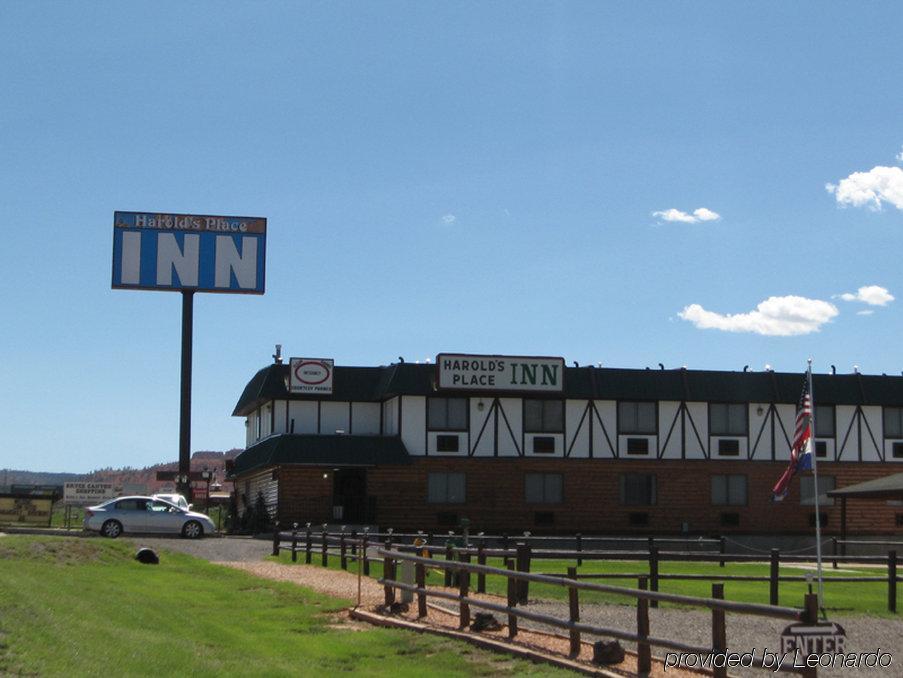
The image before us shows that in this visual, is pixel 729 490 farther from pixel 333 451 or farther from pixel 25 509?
pixel 25 509

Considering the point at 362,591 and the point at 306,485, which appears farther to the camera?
the point at 306,485

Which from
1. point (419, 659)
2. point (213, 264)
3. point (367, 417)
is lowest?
point (419, 659)

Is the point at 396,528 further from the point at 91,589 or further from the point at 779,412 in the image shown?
the point at 91,589

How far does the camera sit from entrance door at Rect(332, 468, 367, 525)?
51.7 m

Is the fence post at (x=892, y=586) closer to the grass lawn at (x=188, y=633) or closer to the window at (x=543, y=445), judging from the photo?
the grass lawn at (x=188, y=633)

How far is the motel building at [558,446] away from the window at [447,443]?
0.18 ft

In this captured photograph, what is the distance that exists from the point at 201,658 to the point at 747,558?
14545 mm

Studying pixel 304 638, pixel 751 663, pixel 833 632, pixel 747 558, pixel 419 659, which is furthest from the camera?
pixel 747 558

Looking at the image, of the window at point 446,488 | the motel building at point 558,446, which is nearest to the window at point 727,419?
the motel building at point 558,446

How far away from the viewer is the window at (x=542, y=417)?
174ft

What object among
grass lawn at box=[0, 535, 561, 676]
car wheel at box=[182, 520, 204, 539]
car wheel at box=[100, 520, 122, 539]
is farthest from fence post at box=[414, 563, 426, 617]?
car wheel at box=[182, 520, 204, 539]

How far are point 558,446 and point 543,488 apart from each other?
180 cm

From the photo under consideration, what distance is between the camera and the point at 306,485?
50.4 m

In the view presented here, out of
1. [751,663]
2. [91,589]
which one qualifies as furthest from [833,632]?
[91,589]
